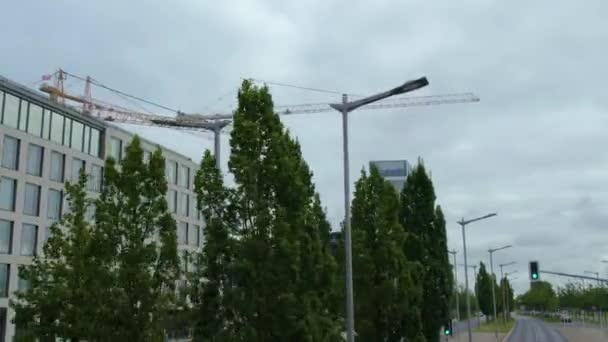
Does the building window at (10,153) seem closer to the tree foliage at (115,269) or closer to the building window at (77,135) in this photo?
the building window at (77,135)

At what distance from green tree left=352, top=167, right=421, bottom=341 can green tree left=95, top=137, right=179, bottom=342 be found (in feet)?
30.9

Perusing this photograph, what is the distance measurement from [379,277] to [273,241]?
937cm

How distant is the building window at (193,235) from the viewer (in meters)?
84.4

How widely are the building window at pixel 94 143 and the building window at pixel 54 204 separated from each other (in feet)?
23.0

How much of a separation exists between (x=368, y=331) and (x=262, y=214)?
9733 millimetres

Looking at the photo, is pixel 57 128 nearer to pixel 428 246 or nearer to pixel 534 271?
pixel 428 246

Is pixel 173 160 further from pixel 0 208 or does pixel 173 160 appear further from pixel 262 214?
pixel 262 214

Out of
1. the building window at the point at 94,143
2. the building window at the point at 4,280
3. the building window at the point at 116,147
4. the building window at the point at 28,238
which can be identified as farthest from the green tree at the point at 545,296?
the building window at the point at 4,280

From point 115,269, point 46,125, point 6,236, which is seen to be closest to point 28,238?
point 6,236

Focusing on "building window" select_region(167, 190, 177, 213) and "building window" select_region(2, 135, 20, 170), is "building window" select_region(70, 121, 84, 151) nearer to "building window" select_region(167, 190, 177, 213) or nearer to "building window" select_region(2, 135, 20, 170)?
"building window" select_region(2, 135, 20, 170)

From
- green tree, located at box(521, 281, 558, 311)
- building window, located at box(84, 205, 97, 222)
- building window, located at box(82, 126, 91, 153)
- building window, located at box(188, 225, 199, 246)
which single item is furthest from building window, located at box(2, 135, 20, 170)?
green tree, located at box(521, 281, 558, 311)

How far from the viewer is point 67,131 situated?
206 feet

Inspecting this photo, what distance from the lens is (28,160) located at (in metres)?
57.2

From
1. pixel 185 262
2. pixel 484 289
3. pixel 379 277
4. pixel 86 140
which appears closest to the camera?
pixel 185 262
